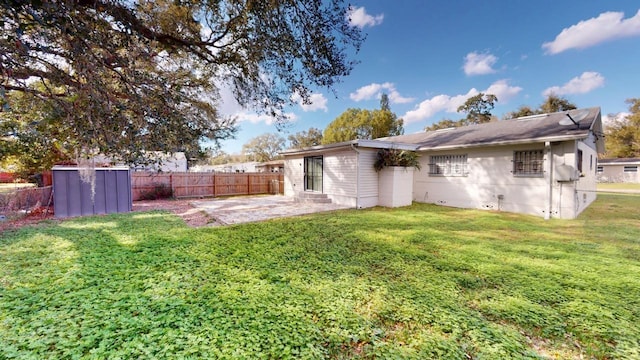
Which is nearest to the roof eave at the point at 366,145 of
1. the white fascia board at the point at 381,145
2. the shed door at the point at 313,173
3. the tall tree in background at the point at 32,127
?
the white fascia board at the point at 381,145

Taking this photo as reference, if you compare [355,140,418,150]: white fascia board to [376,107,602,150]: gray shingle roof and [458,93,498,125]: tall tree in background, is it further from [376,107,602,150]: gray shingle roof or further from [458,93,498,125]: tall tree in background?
[458,93,498,125]: tall tree in background

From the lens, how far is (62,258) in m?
4.23

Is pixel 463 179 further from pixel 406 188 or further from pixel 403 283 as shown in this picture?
pixel 403 283

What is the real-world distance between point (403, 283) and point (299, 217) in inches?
203

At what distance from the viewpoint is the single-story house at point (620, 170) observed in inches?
1017

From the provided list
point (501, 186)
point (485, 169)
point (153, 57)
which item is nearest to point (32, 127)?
point (153, 57)

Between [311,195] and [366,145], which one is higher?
[366,145]

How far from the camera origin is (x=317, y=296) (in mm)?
3018

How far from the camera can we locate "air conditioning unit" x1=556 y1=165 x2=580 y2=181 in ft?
24.5

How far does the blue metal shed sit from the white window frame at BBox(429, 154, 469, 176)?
1270 cm

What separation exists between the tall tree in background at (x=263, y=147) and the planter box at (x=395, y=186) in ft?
122

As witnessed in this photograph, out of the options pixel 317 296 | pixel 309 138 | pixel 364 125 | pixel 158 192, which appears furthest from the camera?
pixel 309 138

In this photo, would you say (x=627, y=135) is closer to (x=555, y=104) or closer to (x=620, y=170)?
(x=620, y=170)

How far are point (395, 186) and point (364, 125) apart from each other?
1921 centimetres
